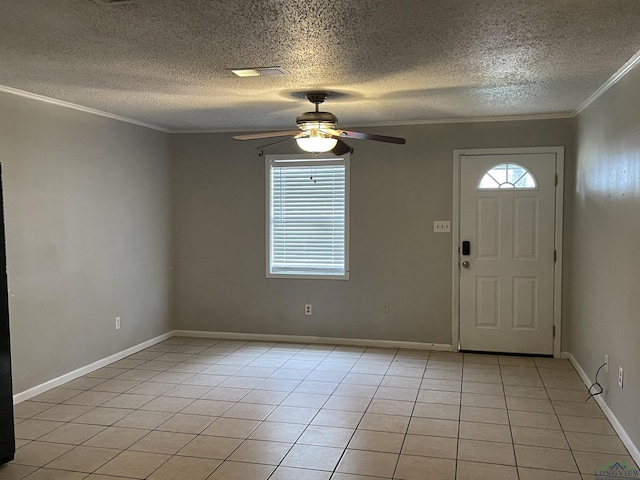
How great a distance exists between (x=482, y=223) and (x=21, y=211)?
405cm

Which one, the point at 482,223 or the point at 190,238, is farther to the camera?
the point at 190,238

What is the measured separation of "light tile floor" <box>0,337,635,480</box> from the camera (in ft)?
10.3

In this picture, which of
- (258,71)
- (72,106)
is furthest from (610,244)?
(72,106)

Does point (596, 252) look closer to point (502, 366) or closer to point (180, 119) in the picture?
point (502, 366)

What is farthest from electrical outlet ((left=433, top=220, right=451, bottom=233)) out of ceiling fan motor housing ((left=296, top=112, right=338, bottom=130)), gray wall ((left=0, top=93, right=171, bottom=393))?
gray wall ((left=0, top=93, right=171, bottom=393))

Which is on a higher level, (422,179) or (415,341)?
(422,179)

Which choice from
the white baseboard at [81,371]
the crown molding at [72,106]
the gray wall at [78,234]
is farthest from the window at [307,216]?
the white baseboard at [81,371]

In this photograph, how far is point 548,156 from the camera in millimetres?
5398

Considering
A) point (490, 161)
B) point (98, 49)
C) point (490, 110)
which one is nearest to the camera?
point (98, 49)

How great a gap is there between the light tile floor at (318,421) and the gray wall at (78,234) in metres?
0.39

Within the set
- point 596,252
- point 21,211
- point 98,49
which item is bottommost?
point 596,252

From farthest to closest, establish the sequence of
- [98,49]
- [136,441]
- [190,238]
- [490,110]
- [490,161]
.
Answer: [190,238]
[490,161]
[490,110]
[136,441]
[98,49]

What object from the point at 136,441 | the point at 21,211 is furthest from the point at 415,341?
the point at 21,211

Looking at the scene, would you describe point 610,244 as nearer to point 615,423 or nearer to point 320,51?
point 615,423
